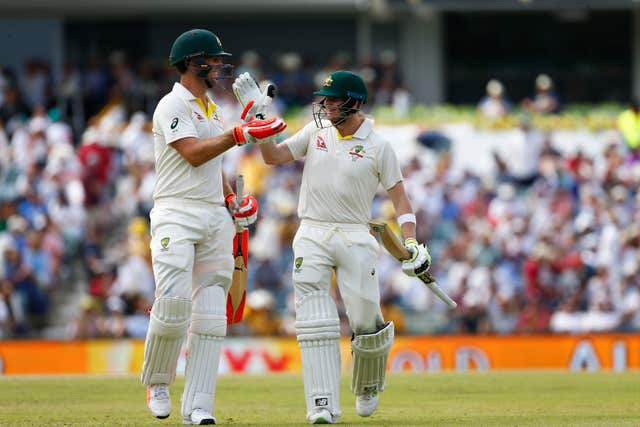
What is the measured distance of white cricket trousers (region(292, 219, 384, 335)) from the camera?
28.1 ft

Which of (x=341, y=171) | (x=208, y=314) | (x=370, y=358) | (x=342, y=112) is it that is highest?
(x=342, y=112)

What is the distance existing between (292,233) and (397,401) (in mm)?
8296

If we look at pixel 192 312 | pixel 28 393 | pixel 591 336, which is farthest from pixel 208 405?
pixel 591 336

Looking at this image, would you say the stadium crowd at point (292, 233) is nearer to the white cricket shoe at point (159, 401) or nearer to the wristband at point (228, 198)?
the wristband at point (228, 198)

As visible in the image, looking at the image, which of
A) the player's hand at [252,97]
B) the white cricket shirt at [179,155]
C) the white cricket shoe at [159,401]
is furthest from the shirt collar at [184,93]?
the white cricket shoe at [159,401]

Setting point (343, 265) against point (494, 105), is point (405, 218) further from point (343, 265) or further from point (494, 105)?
point (494, 105)

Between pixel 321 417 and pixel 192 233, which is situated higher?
pixel 192 233

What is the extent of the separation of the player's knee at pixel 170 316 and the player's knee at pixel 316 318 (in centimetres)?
76

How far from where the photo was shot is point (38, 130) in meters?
20.6

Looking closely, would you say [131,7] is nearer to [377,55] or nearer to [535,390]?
[377,55]

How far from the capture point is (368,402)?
895cm

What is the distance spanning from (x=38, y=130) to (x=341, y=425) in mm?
13409

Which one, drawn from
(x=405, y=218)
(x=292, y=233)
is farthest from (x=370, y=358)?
(x=292, y=233)

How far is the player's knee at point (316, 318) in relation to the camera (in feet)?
27.7
